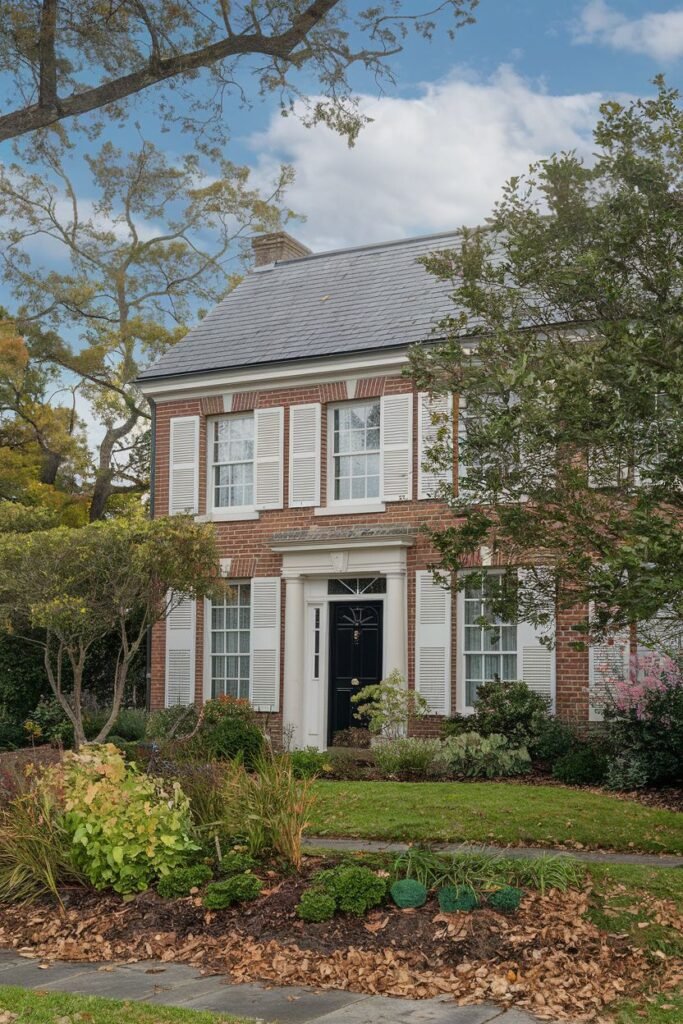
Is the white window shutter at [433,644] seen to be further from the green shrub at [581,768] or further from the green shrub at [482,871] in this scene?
the green shrub at [482,871]

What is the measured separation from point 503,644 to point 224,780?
8.36 m

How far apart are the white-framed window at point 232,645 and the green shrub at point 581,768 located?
18.9ft

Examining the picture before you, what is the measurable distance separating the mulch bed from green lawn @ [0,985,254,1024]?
0.75 m

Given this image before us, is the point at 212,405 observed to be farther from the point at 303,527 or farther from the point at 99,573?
the point at 99,573

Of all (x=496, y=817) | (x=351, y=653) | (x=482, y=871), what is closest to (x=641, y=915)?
(x=482, y=871)

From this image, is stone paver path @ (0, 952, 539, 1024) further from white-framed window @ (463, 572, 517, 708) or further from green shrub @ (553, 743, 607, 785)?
white-framed window @ (463, 572, 517, 708)

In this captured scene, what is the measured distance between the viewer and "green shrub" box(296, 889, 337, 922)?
23.1ft

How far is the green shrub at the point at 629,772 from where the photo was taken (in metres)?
13.7

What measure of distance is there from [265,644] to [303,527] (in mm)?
1933

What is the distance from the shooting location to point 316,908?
7043 millimetres

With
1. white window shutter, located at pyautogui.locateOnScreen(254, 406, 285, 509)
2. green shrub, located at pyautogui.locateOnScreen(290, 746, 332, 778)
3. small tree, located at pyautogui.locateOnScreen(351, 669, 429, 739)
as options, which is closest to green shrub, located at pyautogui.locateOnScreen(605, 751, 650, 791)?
small tree, located at pyautogui.locateOnScreen(351, 669, 429, 739)

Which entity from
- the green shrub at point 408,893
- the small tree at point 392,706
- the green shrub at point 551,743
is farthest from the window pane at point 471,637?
the green shrub at point 408,893

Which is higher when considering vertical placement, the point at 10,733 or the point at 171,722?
the point at 171,722

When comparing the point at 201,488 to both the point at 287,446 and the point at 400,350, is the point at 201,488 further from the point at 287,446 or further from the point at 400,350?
the point at 400,350
